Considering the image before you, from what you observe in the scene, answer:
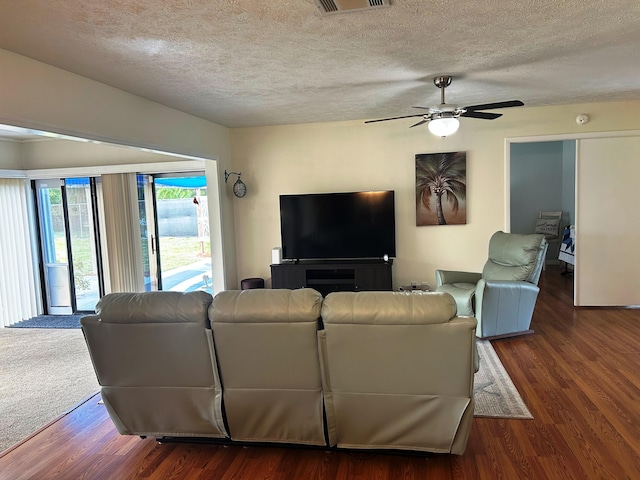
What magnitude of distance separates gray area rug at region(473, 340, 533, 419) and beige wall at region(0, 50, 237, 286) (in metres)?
3.47

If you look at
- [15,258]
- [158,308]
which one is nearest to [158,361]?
[158,308]

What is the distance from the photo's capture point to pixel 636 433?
7.97 ft

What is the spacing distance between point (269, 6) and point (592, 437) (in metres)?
2.98

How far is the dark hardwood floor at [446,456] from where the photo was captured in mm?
2178

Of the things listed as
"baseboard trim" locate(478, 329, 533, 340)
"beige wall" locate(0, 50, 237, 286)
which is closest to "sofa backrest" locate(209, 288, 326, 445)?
"beige wall" locate(0, 50, 237, 286)

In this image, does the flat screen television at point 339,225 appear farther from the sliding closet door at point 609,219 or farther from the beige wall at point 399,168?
the sliding closet door at point 609,219

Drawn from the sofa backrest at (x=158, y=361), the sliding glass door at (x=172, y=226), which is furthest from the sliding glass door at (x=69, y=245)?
the sofa backrest at (x=158, y=361)

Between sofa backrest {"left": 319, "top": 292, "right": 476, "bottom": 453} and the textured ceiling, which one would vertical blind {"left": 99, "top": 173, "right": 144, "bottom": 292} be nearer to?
the textured ceiling

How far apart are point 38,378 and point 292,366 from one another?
2734mm

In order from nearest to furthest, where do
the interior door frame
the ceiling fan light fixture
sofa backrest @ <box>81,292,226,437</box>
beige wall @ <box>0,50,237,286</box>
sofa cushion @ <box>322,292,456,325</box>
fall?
sofa cushion @ <box>322,292,456,325</box>, sofa backrest @ <box>81,292,226,437</box>, beige wall @ <box>0,50,237,286</box>, the ceiling fan light fixture, the interior door frame

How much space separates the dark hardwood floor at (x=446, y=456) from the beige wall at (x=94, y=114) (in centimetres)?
203

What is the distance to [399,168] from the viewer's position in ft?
17.7

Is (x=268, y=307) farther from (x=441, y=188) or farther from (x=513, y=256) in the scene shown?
(x=441, y=188)

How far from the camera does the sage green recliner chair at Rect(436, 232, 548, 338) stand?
395 cm
